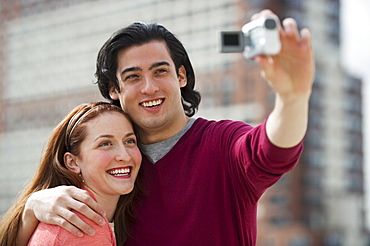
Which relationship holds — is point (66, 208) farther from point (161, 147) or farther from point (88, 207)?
point (161, 147)

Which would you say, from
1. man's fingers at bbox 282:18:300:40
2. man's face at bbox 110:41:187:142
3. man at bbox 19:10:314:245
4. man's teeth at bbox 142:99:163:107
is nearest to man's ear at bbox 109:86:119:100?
man at bbox 19:10:314:245

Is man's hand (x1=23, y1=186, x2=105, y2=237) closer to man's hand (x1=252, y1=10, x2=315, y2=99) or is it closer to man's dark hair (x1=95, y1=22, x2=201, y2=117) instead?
man's dark hair (x1=95, y1=22, x2=201, y2=117)

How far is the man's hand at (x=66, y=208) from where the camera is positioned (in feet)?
10.9

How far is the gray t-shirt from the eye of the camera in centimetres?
391

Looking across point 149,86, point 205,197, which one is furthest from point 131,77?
point 205,197

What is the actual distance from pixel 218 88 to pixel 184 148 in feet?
186

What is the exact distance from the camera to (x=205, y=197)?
11.7ft

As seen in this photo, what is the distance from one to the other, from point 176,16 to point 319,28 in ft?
42.5

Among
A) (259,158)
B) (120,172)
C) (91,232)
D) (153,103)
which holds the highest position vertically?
(153,103)

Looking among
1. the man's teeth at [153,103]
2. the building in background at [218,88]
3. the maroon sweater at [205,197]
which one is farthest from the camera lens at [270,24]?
the building in background at [218,88]

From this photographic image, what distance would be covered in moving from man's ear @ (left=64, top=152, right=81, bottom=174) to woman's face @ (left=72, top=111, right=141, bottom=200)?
0.02 m

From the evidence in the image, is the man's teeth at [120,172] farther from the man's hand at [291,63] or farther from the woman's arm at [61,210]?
the man's hand at [291,63]

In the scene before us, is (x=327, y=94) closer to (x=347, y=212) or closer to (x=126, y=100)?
(x=347, y=212)

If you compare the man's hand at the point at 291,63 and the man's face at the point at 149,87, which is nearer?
the man's hand at the point at 291,63
